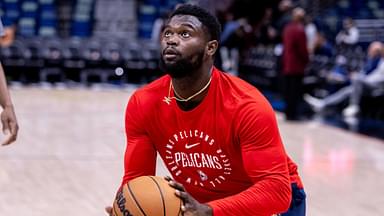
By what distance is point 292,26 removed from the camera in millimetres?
12289

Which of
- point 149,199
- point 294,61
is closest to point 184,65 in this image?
point 149,199

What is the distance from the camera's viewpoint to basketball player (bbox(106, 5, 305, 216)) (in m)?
3.29

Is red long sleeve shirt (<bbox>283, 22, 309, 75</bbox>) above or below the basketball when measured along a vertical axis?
below

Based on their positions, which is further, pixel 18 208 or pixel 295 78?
pixel 295 78

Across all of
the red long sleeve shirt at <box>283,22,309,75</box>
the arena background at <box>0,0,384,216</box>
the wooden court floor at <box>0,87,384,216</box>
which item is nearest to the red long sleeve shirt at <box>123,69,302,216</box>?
the wooden court floor at <box>0,87,384,216</box>

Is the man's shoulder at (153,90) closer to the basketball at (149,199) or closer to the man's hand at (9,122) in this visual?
the basketball at (149,199)

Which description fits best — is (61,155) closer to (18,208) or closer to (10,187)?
(10,187)

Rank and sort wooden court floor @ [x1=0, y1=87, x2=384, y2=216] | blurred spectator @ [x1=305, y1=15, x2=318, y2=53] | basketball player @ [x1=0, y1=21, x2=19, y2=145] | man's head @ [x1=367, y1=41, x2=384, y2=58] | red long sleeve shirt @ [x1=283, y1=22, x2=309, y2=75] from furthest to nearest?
blurred spectator @ [x1=305, y1=15, x2=318, y2=53] < man's head @ [x1=367, y1=41, x2=384, y2=58] < red long sleeve shirt @ [x1=283, y1=22, x2=309, y2=75] < wooden court floor @ [x1=0, y1=87, x2=384, y2=216] < basketball player @ [x1=0, y1=21, x2=19, y2=145]

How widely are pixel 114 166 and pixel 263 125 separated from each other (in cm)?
533

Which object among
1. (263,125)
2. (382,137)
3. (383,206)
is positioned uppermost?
(263,125)

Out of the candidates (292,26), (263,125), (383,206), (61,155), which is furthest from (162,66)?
(292,26)

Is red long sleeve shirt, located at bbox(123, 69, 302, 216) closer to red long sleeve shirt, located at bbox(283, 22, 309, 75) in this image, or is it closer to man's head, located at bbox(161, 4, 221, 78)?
man's head, located at bbox(161, 4, 221, 78)

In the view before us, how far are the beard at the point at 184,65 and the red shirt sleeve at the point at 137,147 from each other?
0.32 m

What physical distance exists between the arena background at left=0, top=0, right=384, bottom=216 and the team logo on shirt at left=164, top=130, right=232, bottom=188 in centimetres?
300
